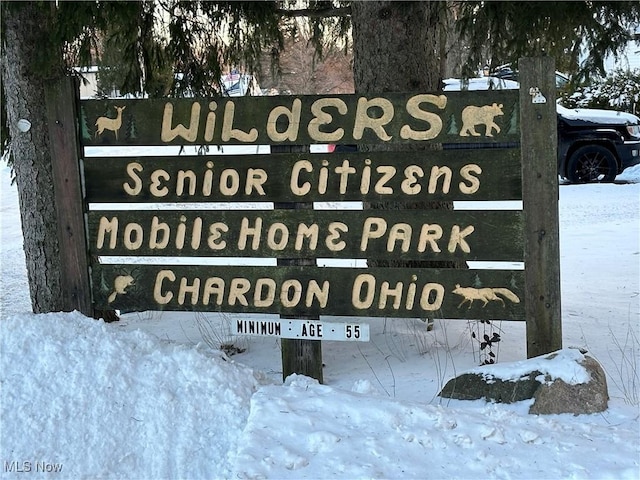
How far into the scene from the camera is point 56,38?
4359 millimetres

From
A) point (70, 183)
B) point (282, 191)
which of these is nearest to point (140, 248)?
point (70, 183)

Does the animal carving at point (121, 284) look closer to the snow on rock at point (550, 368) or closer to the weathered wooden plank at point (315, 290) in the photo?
the weathered wooden plank at point (315, 290)

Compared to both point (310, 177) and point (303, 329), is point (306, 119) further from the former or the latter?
point (303, 329)

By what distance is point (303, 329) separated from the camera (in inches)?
162

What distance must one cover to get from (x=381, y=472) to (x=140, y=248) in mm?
2104

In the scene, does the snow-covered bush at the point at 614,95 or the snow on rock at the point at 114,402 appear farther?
the snow-covered bush at the point at 614,95

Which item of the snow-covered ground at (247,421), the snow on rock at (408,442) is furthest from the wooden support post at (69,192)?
the snow on rock at (408,442)

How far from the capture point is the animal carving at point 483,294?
151 inches

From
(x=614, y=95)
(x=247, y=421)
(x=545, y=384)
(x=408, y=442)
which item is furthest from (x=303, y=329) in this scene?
(x=614, y=95)

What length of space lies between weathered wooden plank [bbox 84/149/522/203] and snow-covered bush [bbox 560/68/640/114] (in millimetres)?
13329

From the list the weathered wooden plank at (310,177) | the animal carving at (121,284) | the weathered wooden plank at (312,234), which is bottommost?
the animal carving at (121,284)

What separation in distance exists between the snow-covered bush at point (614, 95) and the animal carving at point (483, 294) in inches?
526

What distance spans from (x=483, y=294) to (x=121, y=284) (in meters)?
2.13

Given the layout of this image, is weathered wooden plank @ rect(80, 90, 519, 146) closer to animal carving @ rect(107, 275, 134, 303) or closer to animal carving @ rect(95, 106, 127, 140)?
animal carving @ rect(95, 106, 127, 140)
